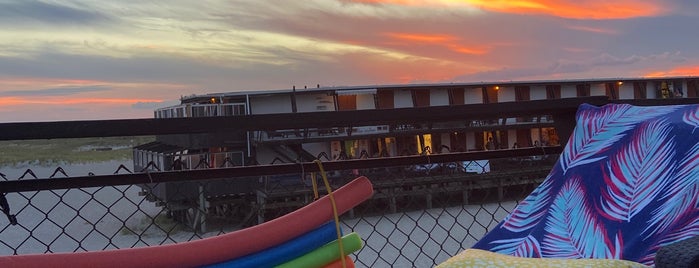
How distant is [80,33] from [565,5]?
6.93 meters

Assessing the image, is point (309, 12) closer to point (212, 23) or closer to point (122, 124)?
point (212, 23)

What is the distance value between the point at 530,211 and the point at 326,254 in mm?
768

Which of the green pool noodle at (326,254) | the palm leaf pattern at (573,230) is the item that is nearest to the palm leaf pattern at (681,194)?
the palm leaf pattern at (573,230)

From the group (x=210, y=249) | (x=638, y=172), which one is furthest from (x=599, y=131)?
(x=210, y=249)

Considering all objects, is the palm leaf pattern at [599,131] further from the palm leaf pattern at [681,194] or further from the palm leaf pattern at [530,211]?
the palm leaf pattern at [681,194]

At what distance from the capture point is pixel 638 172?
4.39 ft

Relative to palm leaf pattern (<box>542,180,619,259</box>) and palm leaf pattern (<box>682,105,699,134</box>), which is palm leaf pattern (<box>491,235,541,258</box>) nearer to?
palm leaf pattern (<box>542,180,619,259</box>)

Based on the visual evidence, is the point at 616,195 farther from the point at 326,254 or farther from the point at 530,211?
the point at 326,254

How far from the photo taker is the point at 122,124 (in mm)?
1370

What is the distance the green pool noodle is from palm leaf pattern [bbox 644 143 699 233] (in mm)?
667

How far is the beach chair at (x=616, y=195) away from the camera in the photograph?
1.18m

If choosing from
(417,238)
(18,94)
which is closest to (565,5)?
(417,238)

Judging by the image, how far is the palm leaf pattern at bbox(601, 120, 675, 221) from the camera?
1.28 m

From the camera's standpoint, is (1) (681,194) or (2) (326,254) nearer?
(2) (326,254)
